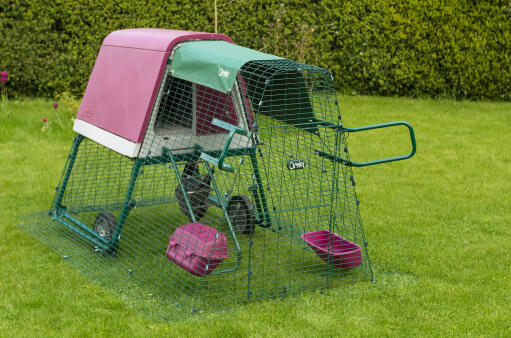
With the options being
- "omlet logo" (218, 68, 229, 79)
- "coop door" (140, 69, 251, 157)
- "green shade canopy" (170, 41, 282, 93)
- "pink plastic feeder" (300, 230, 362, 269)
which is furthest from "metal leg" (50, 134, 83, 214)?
"pink plastic feeder" (300, 230, 362, 269)

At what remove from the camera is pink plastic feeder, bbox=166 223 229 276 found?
4777 millimetres

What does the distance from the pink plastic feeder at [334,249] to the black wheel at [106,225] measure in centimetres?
154

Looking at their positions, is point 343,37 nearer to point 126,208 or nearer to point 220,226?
point 220,226

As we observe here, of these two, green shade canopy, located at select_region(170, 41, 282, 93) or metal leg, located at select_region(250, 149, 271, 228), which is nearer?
green shade canopy, located at select_region(170, 41, 282, 93)

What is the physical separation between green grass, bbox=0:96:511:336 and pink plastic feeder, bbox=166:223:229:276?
1.38ft

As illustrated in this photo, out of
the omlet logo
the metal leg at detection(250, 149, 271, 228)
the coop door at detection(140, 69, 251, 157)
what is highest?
the omlet logo

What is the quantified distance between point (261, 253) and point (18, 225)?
221 cm

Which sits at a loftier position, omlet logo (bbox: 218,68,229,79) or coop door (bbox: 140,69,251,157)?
omlet logo (bbox: 218,68,229,79)

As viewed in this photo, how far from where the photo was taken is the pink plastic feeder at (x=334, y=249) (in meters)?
5.05

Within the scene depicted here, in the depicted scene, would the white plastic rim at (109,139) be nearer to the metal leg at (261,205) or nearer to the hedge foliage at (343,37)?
the metal leg at (261,205)

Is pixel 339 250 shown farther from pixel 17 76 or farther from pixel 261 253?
pixel 17 76

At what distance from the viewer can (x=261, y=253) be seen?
18.3 ft

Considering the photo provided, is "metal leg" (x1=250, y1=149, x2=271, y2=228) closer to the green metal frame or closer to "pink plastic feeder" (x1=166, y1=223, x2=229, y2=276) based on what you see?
the green metal frame

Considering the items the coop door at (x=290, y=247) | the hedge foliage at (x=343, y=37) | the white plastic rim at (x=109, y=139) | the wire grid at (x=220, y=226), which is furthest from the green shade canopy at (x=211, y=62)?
the hedge foliage at (x=343, y=37)
